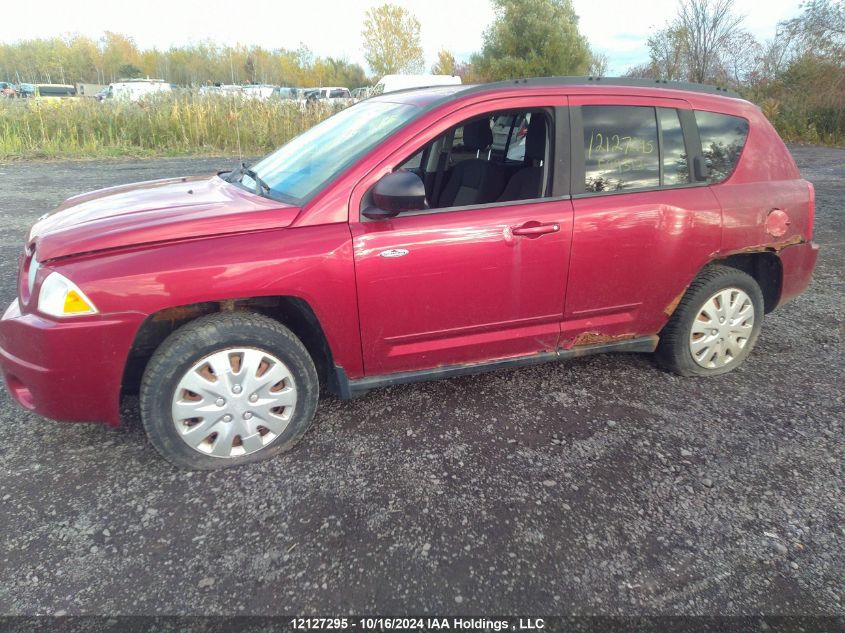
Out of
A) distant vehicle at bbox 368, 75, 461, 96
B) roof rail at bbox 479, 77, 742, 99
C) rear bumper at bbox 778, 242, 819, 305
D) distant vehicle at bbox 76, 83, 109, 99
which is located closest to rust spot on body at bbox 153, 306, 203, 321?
roof rail at bbox 479, 77, 742, 99

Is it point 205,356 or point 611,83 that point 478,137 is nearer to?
point 611,83

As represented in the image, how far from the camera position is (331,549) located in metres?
2.31

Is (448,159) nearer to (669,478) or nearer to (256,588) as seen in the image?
(669,478)

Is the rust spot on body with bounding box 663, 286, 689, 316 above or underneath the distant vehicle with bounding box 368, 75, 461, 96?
underneath

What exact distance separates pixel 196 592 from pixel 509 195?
2.56 m

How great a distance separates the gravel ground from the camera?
2.11m

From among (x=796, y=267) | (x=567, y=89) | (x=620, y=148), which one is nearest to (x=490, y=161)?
(x=567, y=89)

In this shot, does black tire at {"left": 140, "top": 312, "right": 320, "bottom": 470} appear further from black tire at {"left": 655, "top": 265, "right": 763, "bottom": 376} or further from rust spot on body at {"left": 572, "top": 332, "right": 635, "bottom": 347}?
black tire at {"left": 655, "top": 265, "right": 763, "bottom": 376}

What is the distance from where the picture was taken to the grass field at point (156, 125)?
1496 cm

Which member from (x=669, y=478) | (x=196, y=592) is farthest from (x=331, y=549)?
(x=669, y=478)

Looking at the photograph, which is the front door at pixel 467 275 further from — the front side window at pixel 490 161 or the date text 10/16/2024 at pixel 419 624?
the date text 10/16/2024 at pixel 419 624

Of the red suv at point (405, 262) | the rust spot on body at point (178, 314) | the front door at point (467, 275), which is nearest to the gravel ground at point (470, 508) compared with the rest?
the red suv at point (405, 262)

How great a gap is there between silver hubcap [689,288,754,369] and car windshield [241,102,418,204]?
2162mm

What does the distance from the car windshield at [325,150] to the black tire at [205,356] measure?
674mm
